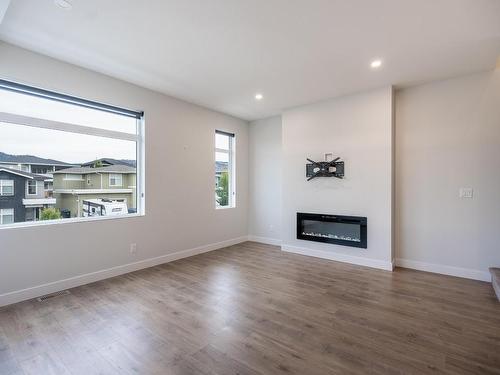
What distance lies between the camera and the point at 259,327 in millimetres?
2385

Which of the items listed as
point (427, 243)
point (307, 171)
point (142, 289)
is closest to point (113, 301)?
point (142, 289)

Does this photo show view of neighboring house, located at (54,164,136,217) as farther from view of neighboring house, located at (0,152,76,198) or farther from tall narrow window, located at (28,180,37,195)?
tall narrow window, located at (28,180,37,195)

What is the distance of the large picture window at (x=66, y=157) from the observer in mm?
2980

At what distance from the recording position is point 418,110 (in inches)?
157

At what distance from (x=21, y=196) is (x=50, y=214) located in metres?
0.37

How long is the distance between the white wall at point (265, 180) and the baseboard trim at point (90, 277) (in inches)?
54.6

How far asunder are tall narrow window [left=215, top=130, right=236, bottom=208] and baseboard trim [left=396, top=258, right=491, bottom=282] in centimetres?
351

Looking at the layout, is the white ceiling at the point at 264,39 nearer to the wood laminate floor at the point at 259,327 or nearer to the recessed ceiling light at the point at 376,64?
the recessed ceiling light at the point at 376,64

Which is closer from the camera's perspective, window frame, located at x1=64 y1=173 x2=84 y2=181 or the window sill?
the window sill

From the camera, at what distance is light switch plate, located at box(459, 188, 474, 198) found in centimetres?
361

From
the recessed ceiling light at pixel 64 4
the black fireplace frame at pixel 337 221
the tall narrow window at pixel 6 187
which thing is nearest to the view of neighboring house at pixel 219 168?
the black fireplace frame at pixel 337 221

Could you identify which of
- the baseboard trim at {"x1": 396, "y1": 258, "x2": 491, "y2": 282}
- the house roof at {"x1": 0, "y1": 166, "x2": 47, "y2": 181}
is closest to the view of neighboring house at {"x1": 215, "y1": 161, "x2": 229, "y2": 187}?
the house roof at {"x1": 0, "y1": 166, "x2": 47, "y2": 181}

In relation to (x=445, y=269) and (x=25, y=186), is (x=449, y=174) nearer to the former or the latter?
(x=445, y=269)

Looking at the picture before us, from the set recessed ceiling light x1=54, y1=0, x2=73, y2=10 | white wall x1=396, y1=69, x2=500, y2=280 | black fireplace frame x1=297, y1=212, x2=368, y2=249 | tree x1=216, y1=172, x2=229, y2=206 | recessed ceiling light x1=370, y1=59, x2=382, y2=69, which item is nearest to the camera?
recessed ceiling light x1=54, y1=0, x2=73, y2=10
